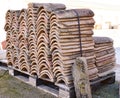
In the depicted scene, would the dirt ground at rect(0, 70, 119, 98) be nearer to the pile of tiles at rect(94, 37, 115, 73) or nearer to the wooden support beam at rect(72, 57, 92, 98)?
the pile of tiles at rect(94, 37, 115, 73)

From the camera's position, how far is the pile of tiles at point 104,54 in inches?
204

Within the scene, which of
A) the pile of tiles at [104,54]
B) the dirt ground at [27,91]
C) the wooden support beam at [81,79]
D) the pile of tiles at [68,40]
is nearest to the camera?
the wooden support beam at [81,79]

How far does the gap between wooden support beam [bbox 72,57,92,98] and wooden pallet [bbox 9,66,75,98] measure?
0.19 m

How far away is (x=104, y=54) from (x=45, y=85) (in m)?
1.35

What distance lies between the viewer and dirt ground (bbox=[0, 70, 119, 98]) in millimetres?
4902

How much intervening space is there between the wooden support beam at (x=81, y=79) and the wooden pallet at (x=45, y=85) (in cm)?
19

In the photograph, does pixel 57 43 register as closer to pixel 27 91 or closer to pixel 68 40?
pixel 68 40

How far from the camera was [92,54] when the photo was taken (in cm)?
491

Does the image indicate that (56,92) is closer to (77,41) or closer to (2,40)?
(77,41)

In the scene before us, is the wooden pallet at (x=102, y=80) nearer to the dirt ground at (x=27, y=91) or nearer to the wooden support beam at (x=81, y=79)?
the dirt ground at (x=27, y=91)

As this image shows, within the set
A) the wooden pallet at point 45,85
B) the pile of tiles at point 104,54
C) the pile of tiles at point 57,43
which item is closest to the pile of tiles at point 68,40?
the pile of tiles at point 57,43

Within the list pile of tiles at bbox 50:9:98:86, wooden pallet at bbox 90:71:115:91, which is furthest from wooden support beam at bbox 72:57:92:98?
wooden pallet at bbox 90:71:115:91

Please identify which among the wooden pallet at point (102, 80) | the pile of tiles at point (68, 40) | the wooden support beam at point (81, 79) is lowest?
the wooden pallet at point (102, 80)

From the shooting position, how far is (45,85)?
539cm
